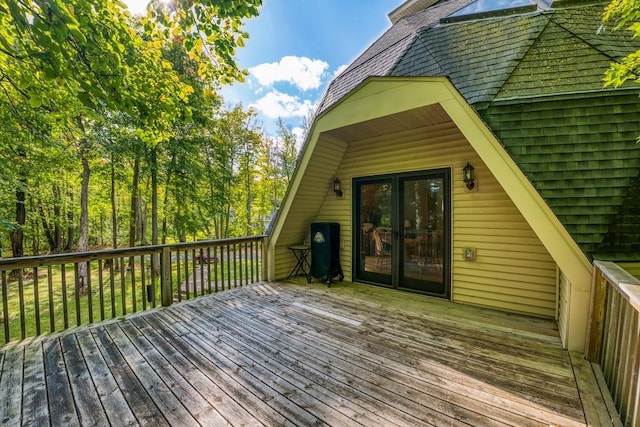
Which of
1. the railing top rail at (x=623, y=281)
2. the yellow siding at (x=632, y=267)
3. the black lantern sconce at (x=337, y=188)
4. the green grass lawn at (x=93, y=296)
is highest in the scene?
the black lantern sconce at (x=337, y=188)

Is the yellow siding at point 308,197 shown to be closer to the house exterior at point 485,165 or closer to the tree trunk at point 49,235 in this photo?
the house exterior at point 485,165

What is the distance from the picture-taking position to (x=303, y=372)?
222 cm

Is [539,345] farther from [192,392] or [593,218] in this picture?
[192,392]

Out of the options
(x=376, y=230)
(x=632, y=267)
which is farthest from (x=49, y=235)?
(x=632, y=267)

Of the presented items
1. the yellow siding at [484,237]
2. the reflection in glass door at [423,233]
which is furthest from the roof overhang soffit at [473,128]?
the reflection in glass door at [423,233]

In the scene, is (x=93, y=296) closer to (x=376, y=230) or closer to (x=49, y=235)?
(x=49, y=235)

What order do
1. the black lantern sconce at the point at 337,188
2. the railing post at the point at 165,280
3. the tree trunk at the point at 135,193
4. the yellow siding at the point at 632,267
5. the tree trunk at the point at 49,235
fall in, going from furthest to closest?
the tree trunk at the point at 49,235, the tree trunk at the point at 135,193, the black lantern sconce at the point at 337,188, the railing post at the point at 165,280, the yellow siding at the point at 632,267

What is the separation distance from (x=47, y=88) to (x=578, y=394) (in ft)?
18.8

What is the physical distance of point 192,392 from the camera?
77.5 inches

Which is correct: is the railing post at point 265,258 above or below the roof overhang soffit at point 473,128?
below

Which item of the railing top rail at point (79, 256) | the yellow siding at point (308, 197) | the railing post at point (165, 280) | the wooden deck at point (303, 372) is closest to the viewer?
the wooden deck at point (303, 372)

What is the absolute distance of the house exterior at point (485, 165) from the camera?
8.36 feet

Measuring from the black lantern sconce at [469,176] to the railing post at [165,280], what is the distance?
458cm

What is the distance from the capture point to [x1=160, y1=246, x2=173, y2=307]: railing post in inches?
151
